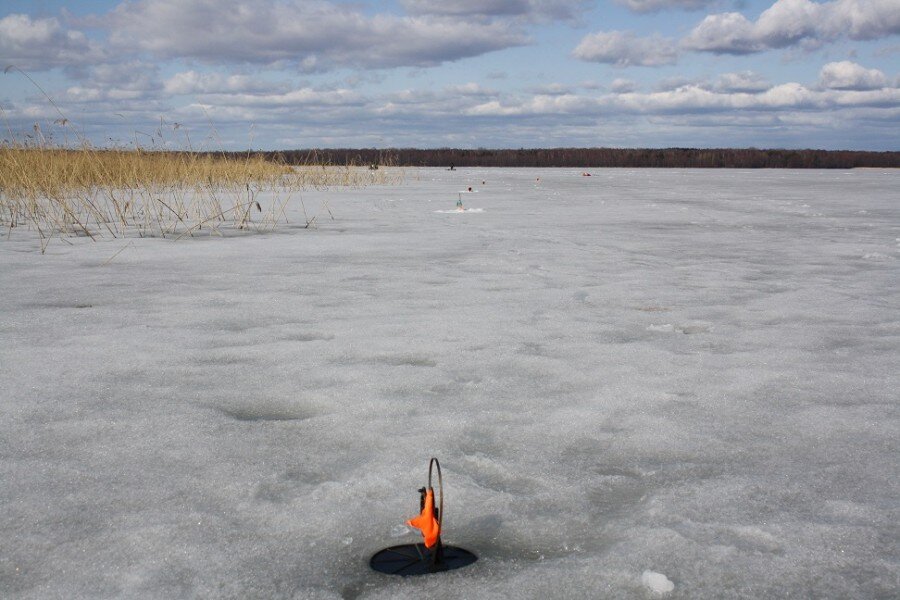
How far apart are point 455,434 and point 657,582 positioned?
0.67 m

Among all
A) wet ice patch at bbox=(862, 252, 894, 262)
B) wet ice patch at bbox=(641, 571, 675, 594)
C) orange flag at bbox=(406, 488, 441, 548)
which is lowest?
wet ice patch at bbox=(641, 571, 675, 594)

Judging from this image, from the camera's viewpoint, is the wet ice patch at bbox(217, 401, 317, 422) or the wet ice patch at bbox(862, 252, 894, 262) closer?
the wet ice patch at bbox(217, 401, 317, 422)

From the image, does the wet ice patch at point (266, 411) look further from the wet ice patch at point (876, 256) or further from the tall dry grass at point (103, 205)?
the wet ice patch at point (876, 256)

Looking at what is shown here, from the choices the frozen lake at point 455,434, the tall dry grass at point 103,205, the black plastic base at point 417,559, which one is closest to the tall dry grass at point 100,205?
the tall dry grass at point 103,205

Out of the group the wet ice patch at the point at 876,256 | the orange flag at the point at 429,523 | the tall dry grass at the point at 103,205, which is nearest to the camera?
the orange flag at the point at 429,523

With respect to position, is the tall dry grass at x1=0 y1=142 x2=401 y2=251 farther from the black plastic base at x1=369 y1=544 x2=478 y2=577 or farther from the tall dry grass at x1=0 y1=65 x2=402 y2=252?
the black plastic base at x1=369 y1=544 x2=478 y2=577

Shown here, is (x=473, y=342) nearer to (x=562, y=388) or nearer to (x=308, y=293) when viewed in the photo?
(x=562, y=388)

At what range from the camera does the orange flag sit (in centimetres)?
109

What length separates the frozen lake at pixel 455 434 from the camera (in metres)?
1.17

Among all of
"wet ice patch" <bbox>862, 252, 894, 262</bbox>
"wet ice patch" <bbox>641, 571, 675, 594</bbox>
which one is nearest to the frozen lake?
"wet ice patch" <bbox>641, 571, 675, 594</bbox>

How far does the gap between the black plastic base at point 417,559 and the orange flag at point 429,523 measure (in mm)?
44

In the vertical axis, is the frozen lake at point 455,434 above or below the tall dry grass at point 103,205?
below

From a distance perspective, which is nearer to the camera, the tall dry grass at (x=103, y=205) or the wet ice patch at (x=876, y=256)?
the wet ice patch at (x=876, y=256)

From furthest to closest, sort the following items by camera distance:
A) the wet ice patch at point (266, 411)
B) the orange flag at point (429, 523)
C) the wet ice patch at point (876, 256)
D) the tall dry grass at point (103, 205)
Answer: the tall dry grass at point (103, 205) < the wet ice patch at point (876, 256) < the wet ice patch at point (266, 411) < the orange flag at point (429, 523)
